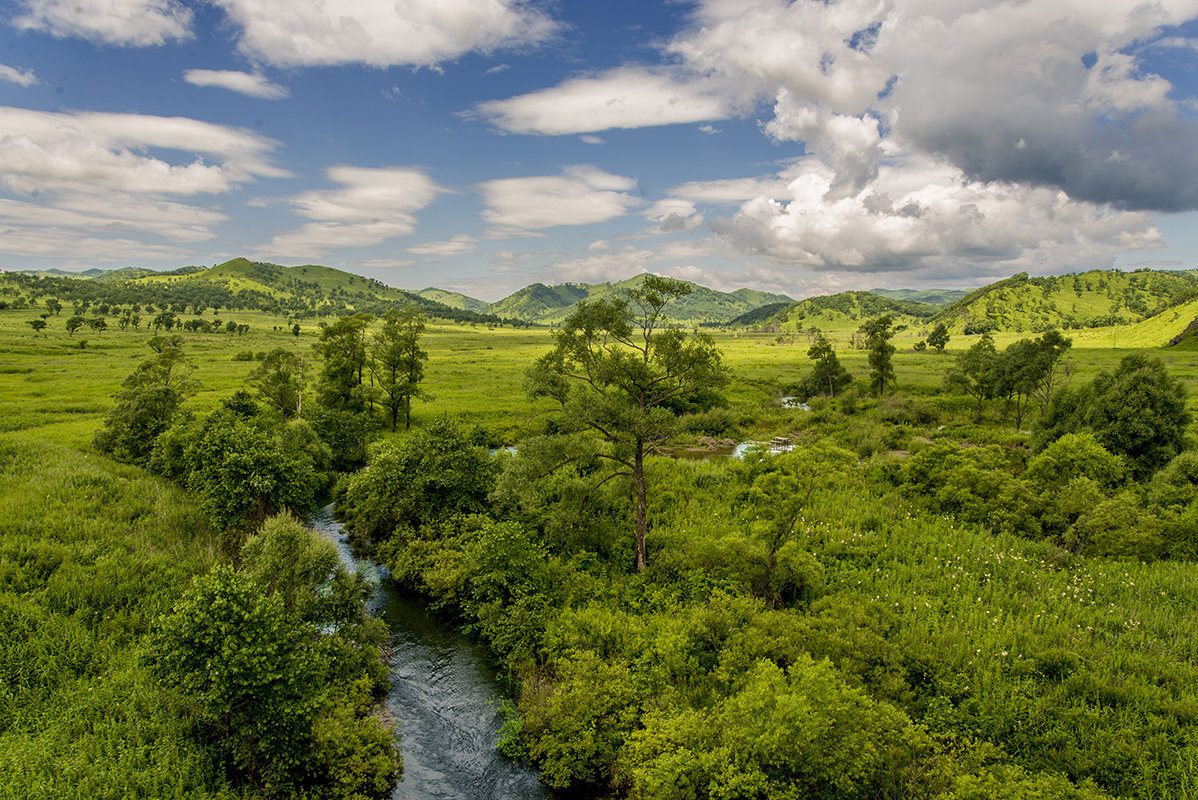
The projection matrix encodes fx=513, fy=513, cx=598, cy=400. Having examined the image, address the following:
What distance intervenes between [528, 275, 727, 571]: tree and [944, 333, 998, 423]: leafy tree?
57.7 metres

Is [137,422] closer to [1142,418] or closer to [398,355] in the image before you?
[398,355]

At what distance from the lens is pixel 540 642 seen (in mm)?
22562

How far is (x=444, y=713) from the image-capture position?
20062mm

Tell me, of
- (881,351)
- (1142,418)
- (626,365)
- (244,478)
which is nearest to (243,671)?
(626,365)

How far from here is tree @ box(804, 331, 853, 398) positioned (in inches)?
3472

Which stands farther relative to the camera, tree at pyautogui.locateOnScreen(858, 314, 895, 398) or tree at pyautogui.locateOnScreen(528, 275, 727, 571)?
tree at pyautogui.locateOnScreen(858, 314, 895, 398)

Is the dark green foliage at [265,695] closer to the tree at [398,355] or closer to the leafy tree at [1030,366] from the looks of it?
the tree at [398,355]

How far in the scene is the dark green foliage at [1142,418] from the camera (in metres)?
37.2

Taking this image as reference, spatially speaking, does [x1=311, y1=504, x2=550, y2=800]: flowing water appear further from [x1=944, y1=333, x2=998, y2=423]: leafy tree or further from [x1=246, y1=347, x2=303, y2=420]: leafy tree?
[x1=944, y1=333, x2=998, y2=423]: leafy tree

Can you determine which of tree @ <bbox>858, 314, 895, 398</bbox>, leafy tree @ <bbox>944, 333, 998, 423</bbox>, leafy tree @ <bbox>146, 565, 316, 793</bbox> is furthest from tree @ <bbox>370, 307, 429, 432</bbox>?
leafy tree @ <bbox>944, 333, 998, 423</bbox>

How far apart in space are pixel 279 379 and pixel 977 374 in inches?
3318

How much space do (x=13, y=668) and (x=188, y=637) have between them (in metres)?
9.18

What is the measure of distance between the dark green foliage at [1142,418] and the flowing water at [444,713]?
150 feet

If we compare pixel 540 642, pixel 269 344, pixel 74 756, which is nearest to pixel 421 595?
pixel 540 642
